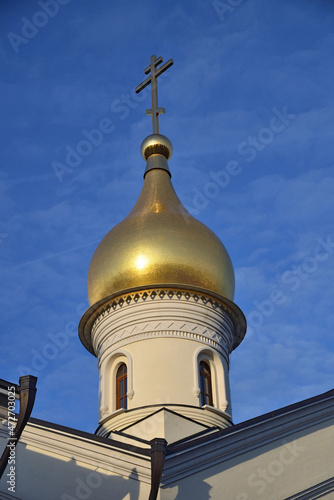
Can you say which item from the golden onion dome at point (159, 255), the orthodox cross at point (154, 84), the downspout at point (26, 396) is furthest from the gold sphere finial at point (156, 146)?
the downspout at point (26, 396)

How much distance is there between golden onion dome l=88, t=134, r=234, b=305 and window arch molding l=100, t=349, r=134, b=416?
116cm

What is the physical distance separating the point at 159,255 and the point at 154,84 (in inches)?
222

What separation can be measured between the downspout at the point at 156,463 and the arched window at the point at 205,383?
4.10m

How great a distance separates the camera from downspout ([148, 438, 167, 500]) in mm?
9781

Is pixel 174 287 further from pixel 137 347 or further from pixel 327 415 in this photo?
pixel 327 415

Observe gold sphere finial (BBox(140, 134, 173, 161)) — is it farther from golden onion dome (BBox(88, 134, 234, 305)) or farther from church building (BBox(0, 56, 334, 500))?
golden onion dome (BBox(88, 134, 234, 305))

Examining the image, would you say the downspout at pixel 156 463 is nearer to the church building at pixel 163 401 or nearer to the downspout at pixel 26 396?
the church building at pixel 163 401

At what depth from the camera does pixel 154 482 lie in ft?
32.1

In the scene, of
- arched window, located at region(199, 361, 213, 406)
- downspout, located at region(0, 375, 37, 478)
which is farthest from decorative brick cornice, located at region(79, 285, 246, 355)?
downspout, located at region(0, 375, 37, 478)

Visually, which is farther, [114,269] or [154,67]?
[154,67]

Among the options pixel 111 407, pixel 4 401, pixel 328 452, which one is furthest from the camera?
pixel 111 407

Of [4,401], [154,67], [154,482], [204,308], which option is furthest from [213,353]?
[154,67]

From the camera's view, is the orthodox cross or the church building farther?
the orthodox cross

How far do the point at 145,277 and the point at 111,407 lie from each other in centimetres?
239
